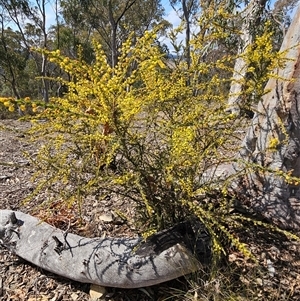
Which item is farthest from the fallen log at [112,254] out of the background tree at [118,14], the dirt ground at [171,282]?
the background tree at [118,14]

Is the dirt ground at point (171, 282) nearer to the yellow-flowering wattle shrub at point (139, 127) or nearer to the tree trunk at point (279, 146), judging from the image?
the tree trunk at point (279, 146)

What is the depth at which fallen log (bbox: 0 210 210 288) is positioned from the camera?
140 cm

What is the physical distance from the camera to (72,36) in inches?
621

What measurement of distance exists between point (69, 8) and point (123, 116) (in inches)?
594

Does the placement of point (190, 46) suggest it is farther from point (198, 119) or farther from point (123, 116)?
point (123, 116)

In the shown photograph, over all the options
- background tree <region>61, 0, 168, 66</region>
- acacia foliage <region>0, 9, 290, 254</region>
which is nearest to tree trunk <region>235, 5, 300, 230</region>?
acacia foliage <region>0, 9, 290, 254</region>

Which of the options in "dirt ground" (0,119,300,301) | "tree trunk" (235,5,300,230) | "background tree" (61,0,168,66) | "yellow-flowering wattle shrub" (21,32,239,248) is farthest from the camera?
"background tree" (61,0,168,66)

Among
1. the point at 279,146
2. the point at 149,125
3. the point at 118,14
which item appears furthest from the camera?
the point at 118,14

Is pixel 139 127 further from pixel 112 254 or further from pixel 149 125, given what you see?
pixel 112 254

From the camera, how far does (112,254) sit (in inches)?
58.2

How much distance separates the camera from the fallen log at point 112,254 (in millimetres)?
1396

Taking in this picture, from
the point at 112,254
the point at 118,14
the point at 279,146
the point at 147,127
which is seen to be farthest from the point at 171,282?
the point at 118,14

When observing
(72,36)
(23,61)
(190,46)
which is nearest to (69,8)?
(72,36)

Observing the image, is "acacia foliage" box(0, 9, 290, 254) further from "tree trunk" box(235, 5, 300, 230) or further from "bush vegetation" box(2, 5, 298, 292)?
"tree trunk" box(235, 5, 300, 230)
